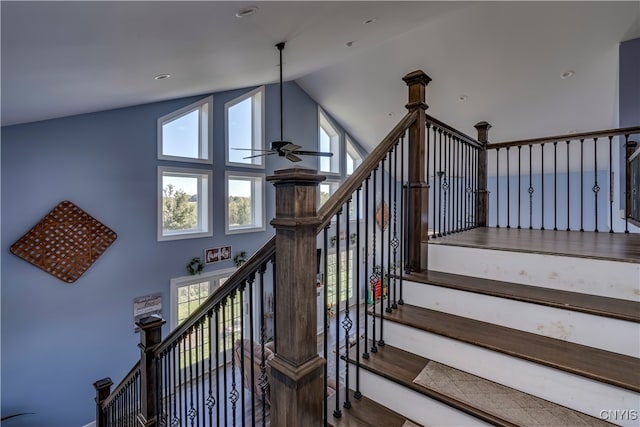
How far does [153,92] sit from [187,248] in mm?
2749

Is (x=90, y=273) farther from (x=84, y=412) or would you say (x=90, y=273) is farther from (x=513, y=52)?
(x=513, y=52)

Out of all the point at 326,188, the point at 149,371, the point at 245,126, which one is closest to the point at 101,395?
the point at 149,371

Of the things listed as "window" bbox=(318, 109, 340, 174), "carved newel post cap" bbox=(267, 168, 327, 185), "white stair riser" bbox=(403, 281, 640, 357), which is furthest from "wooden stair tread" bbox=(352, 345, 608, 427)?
"window" bbox=(318, 109, 340, 174)

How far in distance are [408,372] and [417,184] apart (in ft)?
3.77

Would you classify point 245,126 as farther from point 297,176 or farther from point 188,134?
point 297,176

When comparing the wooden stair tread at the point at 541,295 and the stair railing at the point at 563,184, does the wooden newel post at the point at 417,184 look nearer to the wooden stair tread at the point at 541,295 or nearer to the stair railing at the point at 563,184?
the wooden stair tread at the point at 541,295

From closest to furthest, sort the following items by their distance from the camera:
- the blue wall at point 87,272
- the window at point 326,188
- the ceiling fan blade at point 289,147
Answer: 1. the ceiling fan blade at point 289,147
2. the blue wall at point 87,272
3. the window at point 326,188

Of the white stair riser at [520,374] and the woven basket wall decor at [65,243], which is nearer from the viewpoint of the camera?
the white stair riser at [520,374]

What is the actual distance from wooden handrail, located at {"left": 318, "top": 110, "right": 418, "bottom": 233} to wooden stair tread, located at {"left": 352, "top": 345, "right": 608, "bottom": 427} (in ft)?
2.57

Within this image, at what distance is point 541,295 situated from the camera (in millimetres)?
1572

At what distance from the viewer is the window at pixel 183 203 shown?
5.51m

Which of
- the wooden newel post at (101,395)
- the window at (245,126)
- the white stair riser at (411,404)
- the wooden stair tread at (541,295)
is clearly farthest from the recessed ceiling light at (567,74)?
the wooden newel post at (101,395)

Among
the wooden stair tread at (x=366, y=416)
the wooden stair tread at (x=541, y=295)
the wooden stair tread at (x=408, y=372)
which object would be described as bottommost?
the wooden stair tread at (x=366, y=416)

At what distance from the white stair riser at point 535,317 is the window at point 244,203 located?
203 inches
